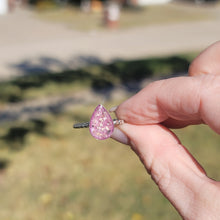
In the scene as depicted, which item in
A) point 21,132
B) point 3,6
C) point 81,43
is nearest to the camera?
point 21,132

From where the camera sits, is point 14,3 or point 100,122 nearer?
point 100,122

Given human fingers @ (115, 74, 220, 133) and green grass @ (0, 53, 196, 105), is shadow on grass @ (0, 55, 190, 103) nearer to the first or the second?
green grass @ (0, 53, 196, 105)

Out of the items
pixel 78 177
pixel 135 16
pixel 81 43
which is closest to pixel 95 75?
pixel 78 177

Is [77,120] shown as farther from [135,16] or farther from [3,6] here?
[3,6]

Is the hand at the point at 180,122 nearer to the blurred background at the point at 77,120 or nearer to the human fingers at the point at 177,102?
the human fingers at the point at 177,102

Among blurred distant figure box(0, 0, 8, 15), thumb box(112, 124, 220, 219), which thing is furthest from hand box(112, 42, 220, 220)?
blurred distant figure box(0, 0, 8, 15)

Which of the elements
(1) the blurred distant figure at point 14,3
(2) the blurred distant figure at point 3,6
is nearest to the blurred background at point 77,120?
(2) the blurred distant figure at point 3,6

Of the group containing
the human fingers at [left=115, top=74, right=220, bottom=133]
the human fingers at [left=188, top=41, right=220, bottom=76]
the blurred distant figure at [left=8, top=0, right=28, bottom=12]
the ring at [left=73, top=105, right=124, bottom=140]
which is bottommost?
the blurred distant figure at [left=8, top=0, right=28, bottom=12]

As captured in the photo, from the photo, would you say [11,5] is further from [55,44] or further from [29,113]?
[29,113]
